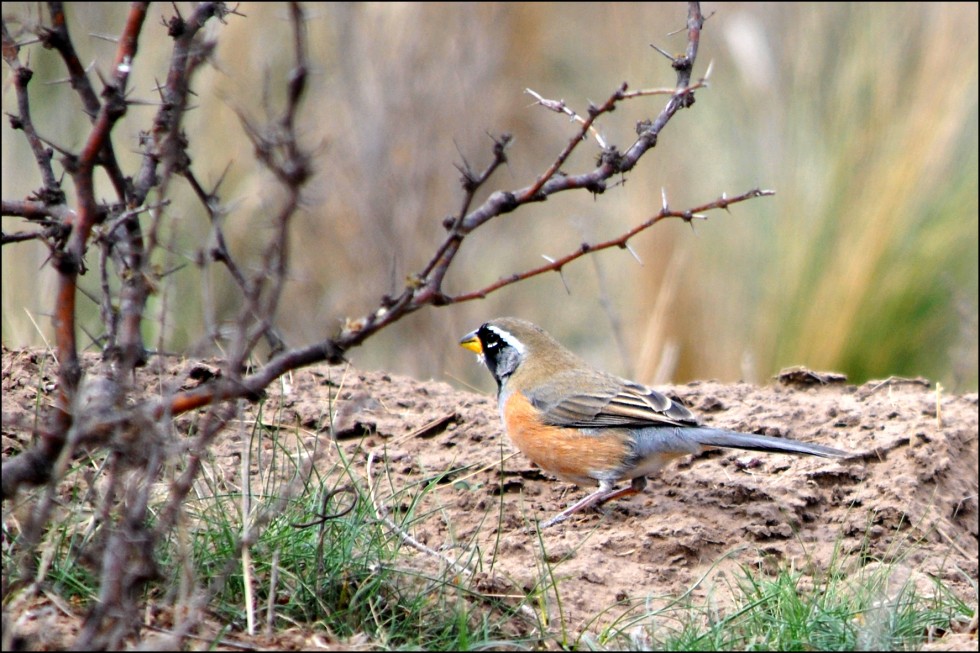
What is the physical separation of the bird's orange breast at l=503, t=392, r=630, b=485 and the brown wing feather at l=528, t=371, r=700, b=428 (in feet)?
0.29

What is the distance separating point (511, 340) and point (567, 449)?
0.90 m

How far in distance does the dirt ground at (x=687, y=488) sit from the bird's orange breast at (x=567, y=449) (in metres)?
0.14

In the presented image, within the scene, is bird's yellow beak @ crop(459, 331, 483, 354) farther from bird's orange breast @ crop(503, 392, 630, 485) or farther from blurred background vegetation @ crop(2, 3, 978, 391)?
bird's orange breast @ crop(503, 392, 630, 485)

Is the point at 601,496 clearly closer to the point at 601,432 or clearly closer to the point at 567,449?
the point at 567,449

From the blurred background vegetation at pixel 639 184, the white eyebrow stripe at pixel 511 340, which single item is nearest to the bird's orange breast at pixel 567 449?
the white eyebrow stripe at pixel 511 340

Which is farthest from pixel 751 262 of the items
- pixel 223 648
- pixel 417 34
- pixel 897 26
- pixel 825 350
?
pixel 223 648

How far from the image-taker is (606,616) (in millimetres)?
3887

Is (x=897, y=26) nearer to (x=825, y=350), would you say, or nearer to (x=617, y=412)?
(x=825, y=350)

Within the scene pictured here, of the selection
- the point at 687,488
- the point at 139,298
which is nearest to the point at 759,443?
the point at 687,488

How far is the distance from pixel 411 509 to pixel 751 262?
4765mm

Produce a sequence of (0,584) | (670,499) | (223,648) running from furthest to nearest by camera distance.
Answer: (670,499) < (223,648) < (0,584)

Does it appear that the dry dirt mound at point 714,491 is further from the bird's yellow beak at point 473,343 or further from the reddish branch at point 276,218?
the reddish branch at point 276,218

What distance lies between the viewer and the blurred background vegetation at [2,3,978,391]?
747 centimetres

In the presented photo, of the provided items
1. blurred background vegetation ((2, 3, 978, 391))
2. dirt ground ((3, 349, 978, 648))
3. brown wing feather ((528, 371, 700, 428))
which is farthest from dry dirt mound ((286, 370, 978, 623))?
blurred background vegetation ((2, 3, 978, 391))
